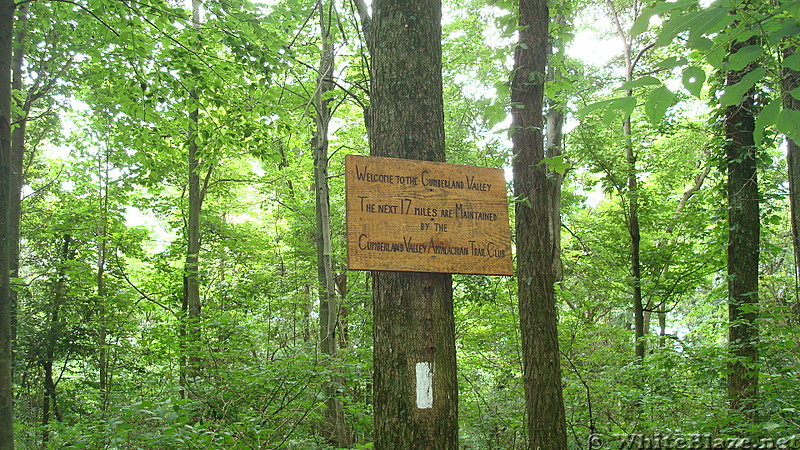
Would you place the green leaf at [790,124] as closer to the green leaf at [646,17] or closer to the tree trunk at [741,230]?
the green leaf at [646,17]

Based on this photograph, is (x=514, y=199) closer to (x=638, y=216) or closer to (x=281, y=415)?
(x=281, y=415)

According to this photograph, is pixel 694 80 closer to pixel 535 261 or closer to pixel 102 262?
pixel 535 261

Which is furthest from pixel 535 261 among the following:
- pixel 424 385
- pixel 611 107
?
pixel 611 107

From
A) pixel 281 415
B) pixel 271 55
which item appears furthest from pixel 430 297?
pixel 271 55

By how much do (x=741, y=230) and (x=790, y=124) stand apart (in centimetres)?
542

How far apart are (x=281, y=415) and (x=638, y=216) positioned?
8.63 meters

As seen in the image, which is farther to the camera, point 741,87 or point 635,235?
point 635,235

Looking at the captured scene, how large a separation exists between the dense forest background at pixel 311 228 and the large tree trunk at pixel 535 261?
0.78 ft

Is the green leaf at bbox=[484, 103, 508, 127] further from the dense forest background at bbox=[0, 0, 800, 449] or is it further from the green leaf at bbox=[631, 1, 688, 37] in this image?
the green leaf at bbox=[631, 1, 688, 37]

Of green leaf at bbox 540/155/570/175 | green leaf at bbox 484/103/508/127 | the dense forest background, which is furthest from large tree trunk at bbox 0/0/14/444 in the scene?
green leaf at bbox 540/155/570/175

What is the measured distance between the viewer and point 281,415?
5418 millimetres

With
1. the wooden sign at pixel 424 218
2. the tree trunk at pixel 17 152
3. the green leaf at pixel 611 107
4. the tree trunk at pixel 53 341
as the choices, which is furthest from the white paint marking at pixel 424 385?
the tree trunk at pixel 53 341

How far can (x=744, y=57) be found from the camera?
6.21 ft

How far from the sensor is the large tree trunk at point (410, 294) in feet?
8.05
